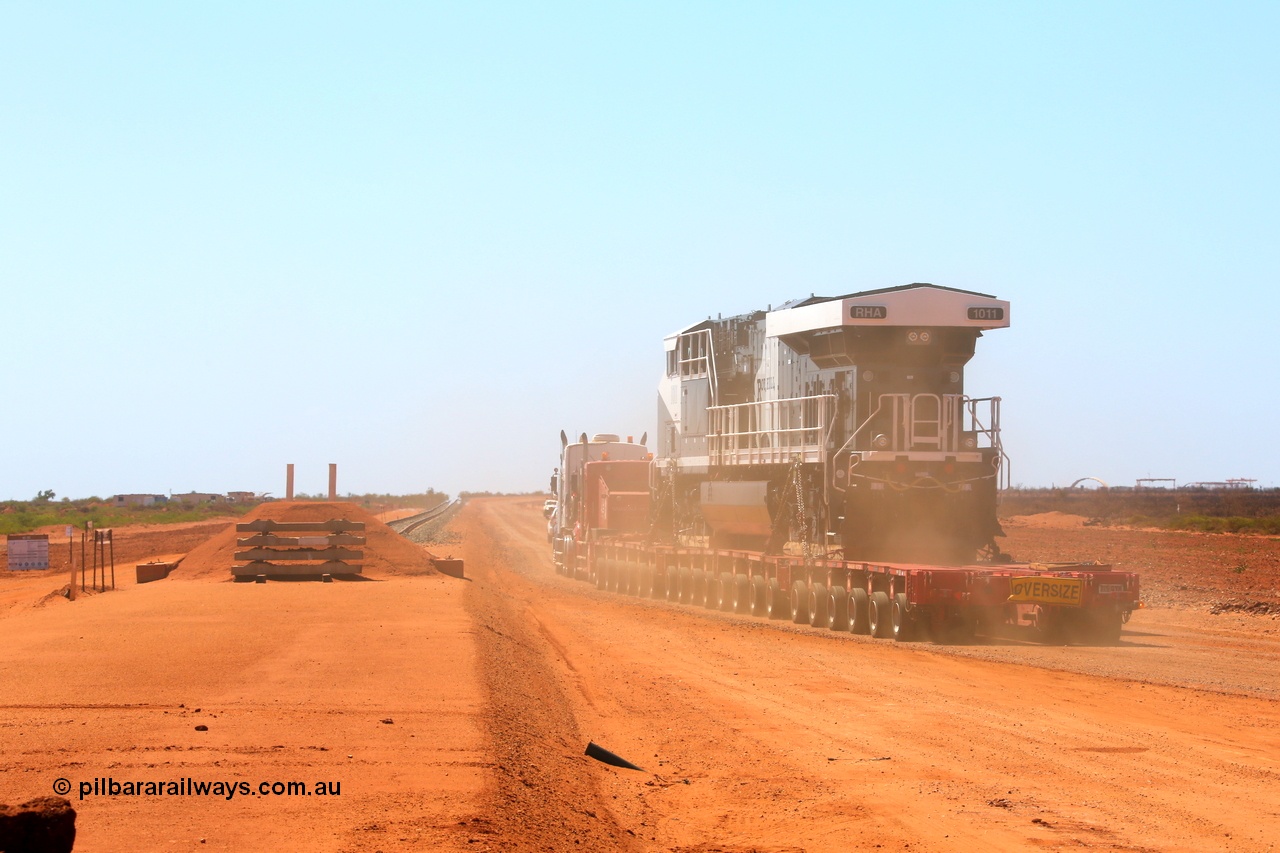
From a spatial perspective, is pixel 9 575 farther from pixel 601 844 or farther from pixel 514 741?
pixel 601 844

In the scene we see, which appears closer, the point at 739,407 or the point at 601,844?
the point at 601,844

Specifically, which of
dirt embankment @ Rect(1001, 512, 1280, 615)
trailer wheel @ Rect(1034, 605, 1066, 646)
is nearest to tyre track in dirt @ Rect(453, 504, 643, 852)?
trailer wheel @ Rect(1034, 605, 1066, 646)

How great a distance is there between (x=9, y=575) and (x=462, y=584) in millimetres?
19725

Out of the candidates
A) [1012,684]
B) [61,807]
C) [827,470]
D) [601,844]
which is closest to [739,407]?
[827,470]

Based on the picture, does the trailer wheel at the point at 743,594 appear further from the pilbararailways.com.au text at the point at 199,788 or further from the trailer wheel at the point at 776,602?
the pilbararailways.com.au text at the point at 199,788

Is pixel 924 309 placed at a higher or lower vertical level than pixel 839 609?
higher

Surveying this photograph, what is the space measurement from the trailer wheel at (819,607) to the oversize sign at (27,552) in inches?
737

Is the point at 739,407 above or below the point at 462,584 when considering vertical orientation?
above

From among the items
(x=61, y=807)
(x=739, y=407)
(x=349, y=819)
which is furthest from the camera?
(x=739, y=407)

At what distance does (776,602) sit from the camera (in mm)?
25344

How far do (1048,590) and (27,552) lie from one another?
24.2 meters

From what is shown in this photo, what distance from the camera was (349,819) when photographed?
7898 mm

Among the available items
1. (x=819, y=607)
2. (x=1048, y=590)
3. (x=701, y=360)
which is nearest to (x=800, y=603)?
(x=819, y=607)

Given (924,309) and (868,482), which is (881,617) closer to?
(868,482)
